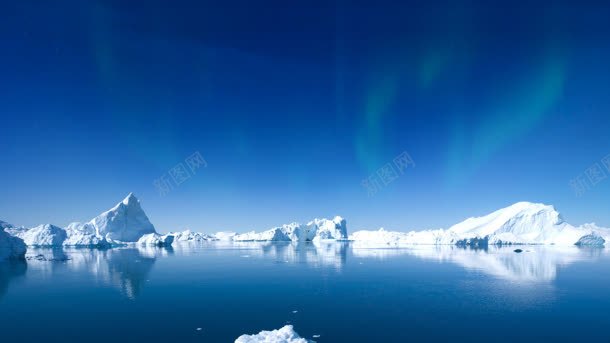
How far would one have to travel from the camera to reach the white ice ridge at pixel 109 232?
10294 cm

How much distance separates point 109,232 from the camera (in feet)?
429

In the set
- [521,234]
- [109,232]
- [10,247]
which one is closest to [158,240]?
[109,232]

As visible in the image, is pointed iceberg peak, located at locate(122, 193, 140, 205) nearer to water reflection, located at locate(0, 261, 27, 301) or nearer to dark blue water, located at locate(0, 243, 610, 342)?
water reflection, located at locate(0, 261, 27, 301)

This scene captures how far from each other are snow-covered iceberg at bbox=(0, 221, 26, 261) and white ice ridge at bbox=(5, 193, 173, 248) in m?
42.7

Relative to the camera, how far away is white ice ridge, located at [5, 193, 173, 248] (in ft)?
338

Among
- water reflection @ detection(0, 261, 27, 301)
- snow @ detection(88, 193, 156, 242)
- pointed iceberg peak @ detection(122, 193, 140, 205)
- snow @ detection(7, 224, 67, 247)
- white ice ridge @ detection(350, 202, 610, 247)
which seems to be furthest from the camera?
pointed iceberg peak @ detection(122, 193, 140, 205)

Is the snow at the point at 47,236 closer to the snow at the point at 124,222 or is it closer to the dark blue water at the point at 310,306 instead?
the snow at the point at 124,222

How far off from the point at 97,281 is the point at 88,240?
3220 inches

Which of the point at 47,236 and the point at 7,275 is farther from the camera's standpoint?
the point at 47,236

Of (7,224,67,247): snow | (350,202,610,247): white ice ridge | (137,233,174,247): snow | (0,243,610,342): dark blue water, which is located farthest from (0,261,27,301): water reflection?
(350,202,610,247): white ice ridge

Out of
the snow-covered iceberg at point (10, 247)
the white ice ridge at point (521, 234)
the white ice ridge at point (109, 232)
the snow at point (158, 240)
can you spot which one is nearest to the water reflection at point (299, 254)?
the snow at point (158, 240)

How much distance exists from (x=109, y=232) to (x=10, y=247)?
75596 mm

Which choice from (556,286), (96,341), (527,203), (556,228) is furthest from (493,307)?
(527,203)

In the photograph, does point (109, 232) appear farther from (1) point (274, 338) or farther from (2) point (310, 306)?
(1) point (274, 338)
